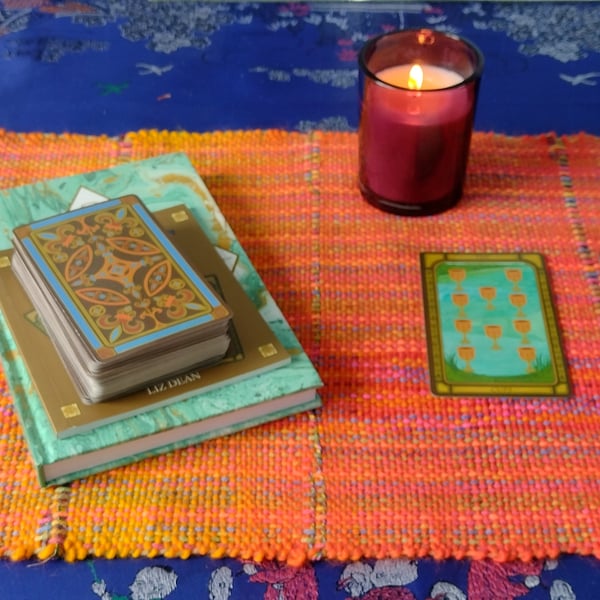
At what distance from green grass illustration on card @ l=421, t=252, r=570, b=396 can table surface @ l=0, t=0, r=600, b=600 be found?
24 centimetres

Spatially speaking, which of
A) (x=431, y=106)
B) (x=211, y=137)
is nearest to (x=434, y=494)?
(x=431, y=106)

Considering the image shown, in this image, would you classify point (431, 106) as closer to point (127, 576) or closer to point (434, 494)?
point (434, 494)

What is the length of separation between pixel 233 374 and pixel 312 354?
0.28ft

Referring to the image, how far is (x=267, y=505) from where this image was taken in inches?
25.1

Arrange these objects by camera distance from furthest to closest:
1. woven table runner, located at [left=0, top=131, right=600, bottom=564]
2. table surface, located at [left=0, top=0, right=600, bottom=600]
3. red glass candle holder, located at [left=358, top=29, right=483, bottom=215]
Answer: table surface, located at [left=0, top=0, right=600, bottom=600] → red glass candle holder, located at [left=358, top=29, right=483, bottom=215] → woven table runner, located at [left=0, top=131, right=600, bottom=564]

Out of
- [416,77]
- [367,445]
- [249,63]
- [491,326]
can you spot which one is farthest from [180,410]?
[249,63]

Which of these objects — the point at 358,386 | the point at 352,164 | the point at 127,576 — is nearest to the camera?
the point at 127,576

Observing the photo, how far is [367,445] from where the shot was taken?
0.67 meters

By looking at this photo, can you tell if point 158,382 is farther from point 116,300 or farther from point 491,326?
point 491,326

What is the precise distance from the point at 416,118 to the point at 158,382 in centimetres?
34

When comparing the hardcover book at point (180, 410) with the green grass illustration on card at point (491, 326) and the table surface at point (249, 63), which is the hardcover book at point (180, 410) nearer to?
the green grass illustration on card at point (491, 326)

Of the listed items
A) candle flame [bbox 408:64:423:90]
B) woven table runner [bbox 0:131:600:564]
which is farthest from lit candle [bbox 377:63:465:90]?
woven table runner [bbox 0:131:600:564]

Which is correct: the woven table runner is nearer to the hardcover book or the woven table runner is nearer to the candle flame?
the hardcover book

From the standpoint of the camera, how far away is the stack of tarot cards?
0.63 meters
